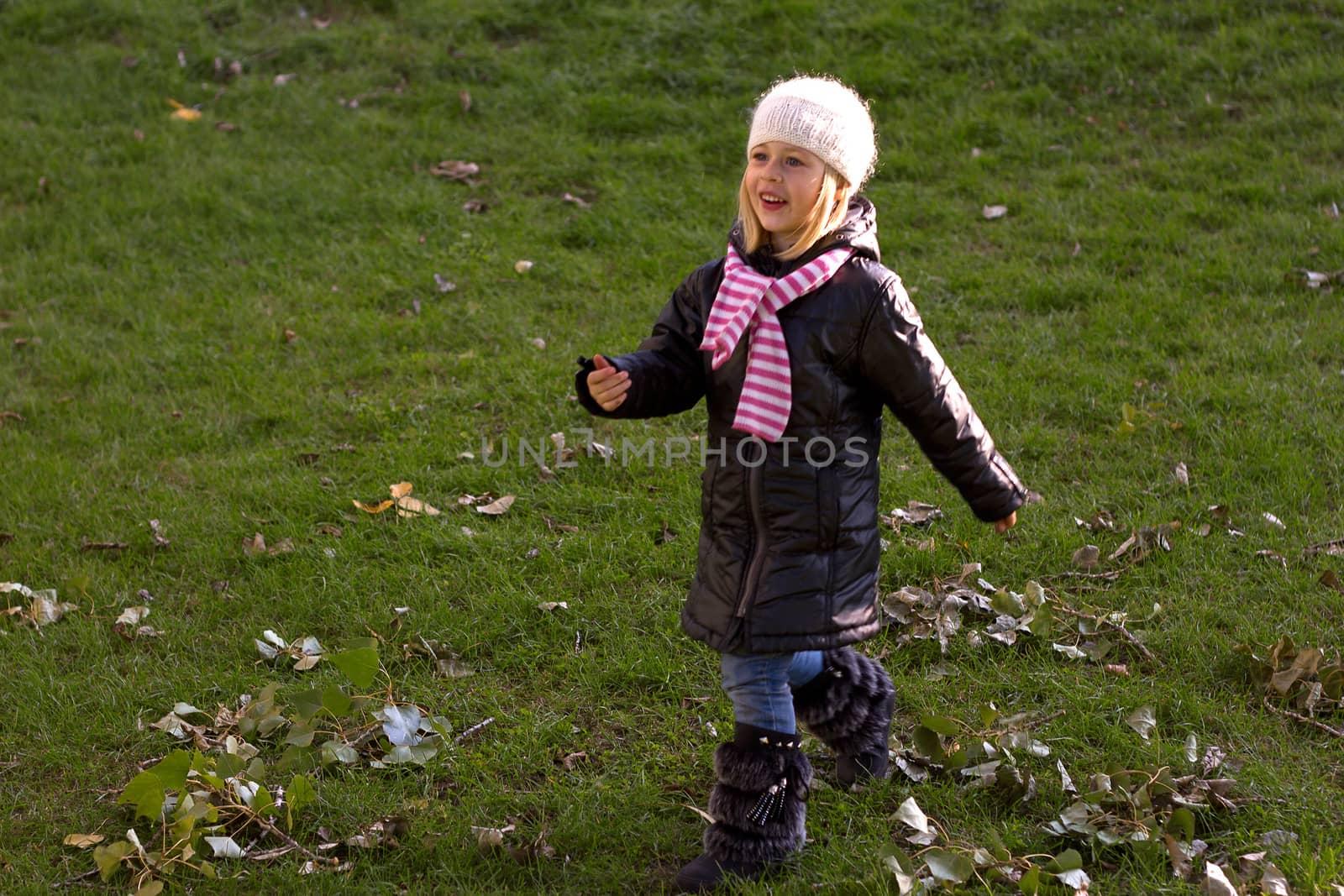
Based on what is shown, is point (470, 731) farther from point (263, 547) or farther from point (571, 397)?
point (571, 397)

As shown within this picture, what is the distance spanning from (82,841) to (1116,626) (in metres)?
3.06

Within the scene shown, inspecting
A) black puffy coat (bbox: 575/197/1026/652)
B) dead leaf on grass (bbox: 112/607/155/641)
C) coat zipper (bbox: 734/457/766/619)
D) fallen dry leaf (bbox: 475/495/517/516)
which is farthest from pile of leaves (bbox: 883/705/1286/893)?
dead leaf on grass (bbox: 112/607/155/641)

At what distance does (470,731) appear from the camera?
4.02m

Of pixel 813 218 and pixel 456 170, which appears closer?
pixel 813 218

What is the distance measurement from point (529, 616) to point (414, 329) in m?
2.50

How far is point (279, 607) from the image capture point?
4.65m

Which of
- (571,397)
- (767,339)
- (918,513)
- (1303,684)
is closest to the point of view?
(767,339)

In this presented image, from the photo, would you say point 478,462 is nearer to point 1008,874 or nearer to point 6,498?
point 6,498

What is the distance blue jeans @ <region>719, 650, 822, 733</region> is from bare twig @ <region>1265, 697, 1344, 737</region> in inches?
56.8

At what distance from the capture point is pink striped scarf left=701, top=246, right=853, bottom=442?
3.21 metres

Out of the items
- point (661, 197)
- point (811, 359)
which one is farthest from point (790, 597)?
point (661, 197)

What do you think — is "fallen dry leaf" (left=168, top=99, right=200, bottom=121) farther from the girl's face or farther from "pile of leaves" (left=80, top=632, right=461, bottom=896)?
the girl's face

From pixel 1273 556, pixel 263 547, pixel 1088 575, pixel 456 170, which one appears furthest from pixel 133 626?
pixel 456 170

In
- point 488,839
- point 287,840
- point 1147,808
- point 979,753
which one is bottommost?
point 287,840
